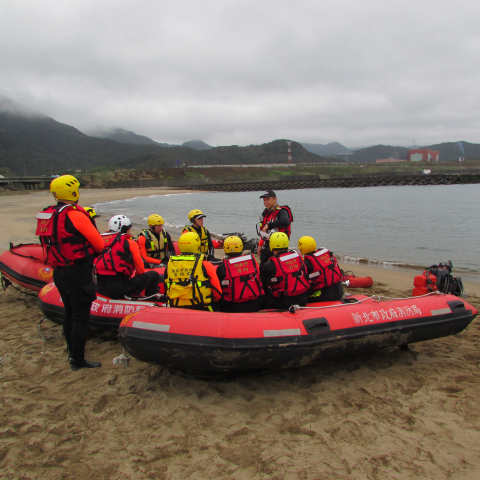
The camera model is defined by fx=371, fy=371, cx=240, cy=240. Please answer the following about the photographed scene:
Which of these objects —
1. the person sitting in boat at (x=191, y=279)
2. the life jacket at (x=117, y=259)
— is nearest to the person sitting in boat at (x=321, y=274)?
the person sitting in boat at (x=191, y=279)

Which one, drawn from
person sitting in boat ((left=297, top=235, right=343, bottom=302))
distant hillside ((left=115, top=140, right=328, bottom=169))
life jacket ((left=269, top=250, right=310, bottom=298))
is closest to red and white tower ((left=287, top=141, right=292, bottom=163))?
distant hillside ((left=115, top=140, right=328, bottom=169))

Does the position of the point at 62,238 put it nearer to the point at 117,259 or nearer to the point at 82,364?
the point at 117,259

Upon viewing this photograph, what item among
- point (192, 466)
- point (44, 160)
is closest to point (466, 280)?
point (192, 466)

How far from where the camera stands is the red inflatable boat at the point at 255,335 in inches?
117

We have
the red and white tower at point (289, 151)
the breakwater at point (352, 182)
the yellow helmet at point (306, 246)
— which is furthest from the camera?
the red and white tower at point (289, 151)

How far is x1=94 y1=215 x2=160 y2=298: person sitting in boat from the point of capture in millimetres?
3775

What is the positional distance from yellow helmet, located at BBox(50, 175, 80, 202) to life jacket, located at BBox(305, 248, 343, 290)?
2.38 m

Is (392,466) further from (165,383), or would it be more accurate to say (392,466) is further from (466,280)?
(466,280)

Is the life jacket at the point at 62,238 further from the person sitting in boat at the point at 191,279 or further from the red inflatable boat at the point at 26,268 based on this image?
the red inflatable boat at the point at 26,268

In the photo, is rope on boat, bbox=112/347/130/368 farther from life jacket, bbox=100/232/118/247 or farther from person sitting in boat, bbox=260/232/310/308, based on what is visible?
person sitting in boat, bbox=260/232/310/308

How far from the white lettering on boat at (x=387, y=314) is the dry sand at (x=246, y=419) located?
45cm

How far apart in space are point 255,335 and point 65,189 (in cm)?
198

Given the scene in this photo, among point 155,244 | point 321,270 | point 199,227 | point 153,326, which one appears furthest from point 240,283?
point 155,244

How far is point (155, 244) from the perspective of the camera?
18.3 feet
